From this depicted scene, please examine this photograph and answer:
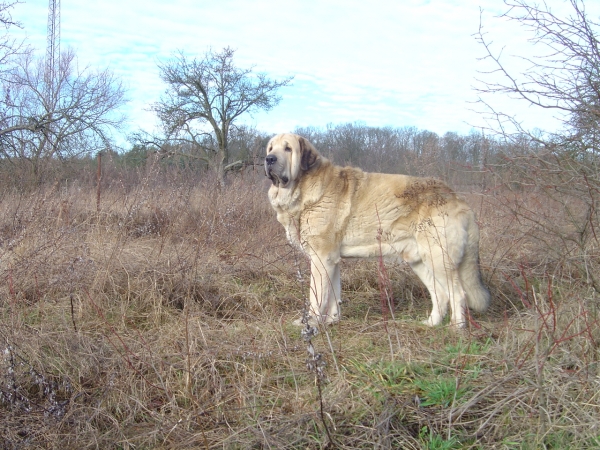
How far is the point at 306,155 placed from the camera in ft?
15.0

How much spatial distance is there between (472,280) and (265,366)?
1.99m

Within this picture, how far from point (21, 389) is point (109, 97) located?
2151 cm

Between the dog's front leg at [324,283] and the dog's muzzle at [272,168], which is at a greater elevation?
the dog's muzzle at [272,168]

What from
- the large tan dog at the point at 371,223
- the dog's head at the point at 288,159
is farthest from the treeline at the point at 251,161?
the dog's head at the point at 288,159

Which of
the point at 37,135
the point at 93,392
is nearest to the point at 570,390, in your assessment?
the point at 93,392

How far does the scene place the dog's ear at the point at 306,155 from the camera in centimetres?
455

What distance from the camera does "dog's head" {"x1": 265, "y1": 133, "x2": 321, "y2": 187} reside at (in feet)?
14.5

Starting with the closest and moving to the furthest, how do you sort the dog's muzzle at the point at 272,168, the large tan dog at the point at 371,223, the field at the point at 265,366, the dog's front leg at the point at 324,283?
the field at the point at 265,366 → the large tan dog at the point at 371,223 → the dog's front leg at the point at 324,283 → the dog's muzzle at the point at 272,168

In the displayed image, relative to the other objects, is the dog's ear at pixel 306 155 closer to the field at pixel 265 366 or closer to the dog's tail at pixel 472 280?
the field at pixel 265 366

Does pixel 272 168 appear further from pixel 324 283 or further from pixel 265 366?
pixel 265 366

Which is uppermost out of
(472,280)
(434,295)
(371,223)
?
(371,223)

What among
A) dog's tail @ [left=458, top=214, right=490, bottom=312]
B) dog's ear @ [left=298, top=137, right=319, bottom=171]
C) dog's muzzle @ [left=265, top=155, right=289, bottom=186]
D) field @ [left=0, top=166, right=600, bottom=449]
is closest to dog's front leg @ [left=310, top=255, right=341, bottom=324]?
field @ [left=0, top=166, right=600, bottom=449]

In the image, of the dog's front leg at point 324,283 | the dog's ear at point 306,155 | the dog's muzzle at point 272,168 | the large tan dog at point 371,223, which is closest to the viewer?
the large tan dog at point 371,223

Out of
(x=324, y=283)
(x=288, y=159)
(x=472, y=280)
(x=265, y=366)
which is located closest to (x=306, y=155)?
(x=288, y=159)
